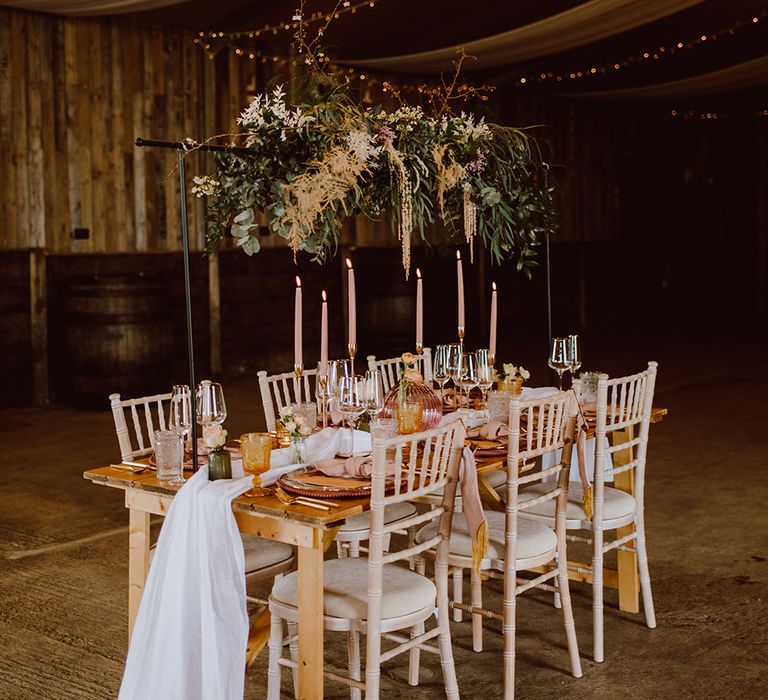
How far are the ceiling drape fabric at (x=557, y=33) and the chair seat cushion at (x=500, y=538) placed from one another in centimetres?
518

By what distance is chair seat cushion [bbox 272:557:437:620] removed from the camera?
108 inches

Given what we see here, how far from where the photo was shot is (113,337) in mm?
8016

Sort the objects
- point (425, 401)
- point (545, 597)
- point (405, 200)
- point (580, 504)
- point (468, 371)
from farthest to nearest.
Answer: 1. point (545, 597)
2. point (468, 371)
3. point (580, 504)
4. point (425, 401)
5. point (405, 200)

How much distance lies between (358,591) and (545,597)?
1.47 metres

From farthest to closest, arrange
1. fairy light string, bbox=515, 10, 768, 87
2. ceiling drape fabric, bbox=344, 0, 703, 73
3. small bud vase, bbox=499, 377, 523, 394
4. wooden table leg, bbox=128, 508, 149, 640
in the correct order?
fairy light string, bbox=515, 10, 768, 87 < ceiling drape fabric, bbox=344, 0, 703, 73 < small bud vase, bbox=499, 377, 523, 394 < wooden table leg, bbox=128, 508, 149, 640

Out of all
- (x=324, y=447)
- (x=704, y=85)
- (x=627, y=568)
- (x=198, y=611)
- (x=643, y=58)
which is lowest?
(x=627, y=568)

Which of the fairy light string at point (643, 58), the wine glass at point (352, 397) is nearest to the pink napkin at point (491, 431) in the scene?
the wine glass at point (352, 397)

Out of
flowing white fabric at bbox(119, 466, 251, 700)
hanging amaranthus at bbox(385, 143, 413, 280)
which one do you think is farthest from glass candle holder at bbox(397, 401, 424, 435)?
flowing white fabric at bbox(119, 466, 251, 700)

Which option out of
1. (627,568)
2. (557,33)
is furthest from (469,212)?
(557,33)

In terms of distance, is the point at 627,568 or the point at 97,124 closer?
the point at 627,568

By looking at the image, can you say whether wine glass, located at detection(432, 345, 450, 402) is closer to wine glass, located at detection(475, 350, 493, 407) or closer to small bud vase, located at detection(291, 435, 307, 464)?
wine glass, located at detection(475, 350, 493, 407)

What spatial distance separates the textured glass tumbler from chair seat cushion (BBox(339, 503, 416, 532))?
0.68m

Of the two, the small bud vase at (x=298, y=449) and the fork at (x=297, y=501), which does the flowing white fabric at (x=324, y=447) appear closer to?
the small bud vase at (x=298, y=449)

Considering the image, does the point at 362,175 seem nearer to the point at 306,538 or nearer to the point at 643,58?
the point at 306,538
